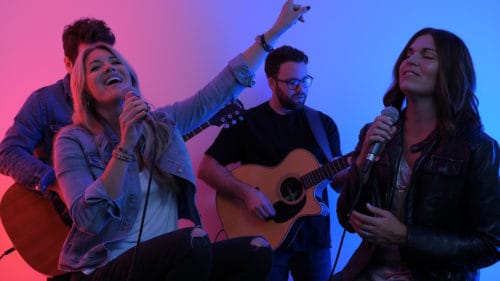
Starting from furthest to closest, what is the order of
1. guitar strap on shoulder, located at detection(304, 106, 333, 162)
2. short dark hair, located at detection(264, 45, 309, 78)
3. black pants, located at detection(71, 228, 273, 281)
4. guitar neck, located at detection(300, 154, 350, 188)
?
short dark hair, located at detection(264, 45, 309, 78) < guitar strap on shoulder, located at detection(304, 106, 333, 162) < guitar neck, located at detection(300, 154, 350, 188) < black pants, located at detection(71, 228, 273, 281)

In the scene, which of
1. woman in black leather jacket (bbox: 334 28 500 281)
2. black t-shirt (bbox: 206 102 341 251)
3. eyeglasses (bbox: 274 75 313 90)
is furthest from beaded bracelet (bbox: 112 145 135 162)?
eyeglasses (bbox: 274 75 313 90)

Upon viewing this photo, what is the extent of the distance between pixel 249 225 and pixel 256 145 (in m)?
0.41

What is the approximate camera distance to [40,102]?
7.90 feet

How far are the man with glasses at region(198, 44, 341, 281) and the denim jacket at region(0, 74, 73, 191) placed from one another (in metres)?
0.79

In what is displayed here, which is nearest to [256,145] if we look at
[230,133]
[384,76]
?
[230,133]

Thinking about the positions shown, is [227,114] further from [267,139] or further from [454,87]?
[454,87]

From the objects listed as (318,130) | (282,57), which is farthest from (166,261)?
(282,57)

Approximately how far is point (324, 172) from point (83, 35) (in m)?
1.25

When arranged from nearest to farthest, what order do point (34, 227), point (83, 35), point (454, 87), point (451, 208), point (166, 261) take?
point (166, 261) < point (451, 208) < point (454, 87) < point (34, 227) < point (83, 35)

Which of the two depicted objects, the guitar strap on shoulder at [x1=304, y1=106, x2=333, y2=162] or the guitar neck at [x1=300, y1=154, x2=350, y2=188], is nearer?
A: the guitar neck at [x1=300, y1=154, x2=350, y2=188]

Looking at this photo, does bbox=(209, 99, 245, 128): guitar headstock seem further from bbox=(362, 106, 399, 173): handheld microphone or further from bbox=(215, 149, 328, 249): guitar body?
bbox=(362, 106, 399, 173): handheld microphone

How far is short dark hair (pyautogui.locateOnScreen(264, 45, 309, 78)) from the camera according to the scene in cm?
285

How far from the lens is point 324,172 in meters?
2.59

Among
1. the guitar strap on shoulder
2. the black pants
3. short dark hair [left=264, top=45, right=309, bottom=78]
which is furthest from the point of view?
short dark hair [left=264, top=45, right=309, bottom=78]
